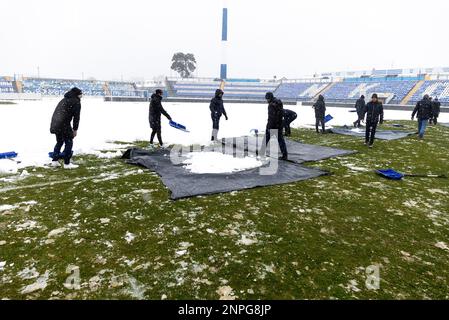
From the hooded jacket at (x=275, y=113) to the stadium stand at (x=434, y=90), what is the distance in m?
39.8

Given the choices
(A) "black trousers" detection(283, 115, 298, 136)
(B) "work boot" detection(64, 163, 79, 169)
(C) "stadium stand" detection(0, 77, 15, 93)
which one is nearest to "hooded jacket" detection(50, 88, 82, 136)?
(B) "work boot" detection(64, 163, 79, 169)

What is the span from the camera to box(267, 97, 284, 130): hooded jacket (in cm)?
714

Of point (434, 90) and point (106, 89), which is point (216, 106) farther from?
point (106, 89)

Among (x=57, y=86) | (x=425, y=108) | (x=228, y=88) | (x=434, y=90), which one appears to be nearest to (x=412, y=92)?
(x=434, y=90)

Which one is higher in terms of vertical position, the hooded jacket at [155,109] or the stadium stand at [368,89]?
the stadium stand at [368,89]

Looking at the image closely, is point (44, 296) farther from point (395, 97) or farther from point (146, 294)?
point (395, 97)

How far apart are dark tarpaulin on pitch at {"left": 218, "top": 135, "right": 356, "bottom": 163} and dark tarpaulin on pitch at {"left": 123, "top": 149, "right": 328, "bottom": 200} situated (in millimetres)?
954

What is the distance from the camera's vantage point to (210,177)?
5.66 m

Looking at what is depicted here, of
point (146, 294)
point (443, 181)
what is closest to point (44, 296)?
point (146, 294)

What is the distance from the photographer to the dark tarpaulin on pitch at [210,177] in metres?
4.98

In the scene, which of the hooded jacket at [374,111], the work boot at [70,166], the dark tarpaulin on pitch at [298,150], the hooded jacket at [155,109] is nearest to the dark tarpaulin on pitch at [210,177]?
the dark tarpaulin on pitch at [298,150]

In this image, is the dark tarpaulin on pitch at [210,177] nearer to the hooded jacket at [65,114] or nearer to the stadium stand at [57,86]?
the hooded jacket at [65,114]

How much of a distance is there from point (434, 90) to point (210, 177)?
46.8 metres
